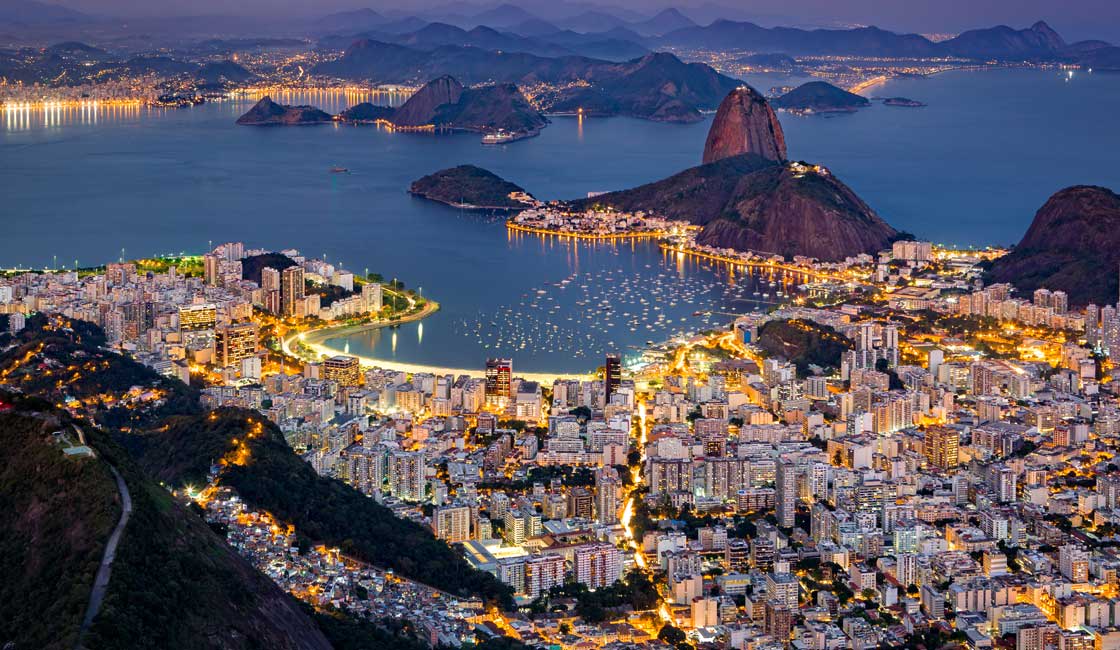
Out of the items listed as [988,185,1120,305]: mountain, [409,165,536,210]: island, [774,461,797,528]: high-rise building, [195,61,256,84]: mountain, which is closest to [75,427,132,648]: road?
[774,461,797,528]: high-rise building

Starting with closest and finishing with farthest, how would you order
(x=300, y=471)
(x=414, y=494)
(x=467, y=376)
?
1. (x=300, y=471)
2. (x=414, y=494)
3. (x=467, y=376)

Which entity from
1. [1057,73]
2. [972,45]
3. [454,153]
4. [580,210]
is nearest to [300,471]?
[580,210]

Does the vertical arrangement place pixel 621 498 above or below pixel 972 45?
below

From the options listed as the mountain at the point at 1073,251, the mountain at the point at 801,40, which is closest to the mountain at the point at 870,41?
the mountain at the point at 801,40

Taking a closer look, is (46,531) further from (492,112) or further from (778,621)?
(492,112)

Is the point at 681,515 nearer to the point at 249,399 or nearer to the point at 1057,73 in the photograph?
the point at 249,399

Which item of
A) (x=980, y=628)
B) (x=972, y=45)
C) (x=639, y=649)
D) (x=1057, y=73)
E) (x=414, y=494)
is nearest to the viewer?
(x=639, y=649)

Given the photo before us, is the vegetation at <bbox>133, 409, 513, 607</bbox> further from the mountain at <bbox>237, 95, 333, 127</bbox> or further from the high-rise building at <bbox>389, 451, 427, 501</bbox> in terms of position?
the mountain at <bbox>237, 95, 333, 127</bbox>

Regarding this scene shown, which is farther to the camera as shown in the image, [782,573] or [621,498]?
[621,498]
